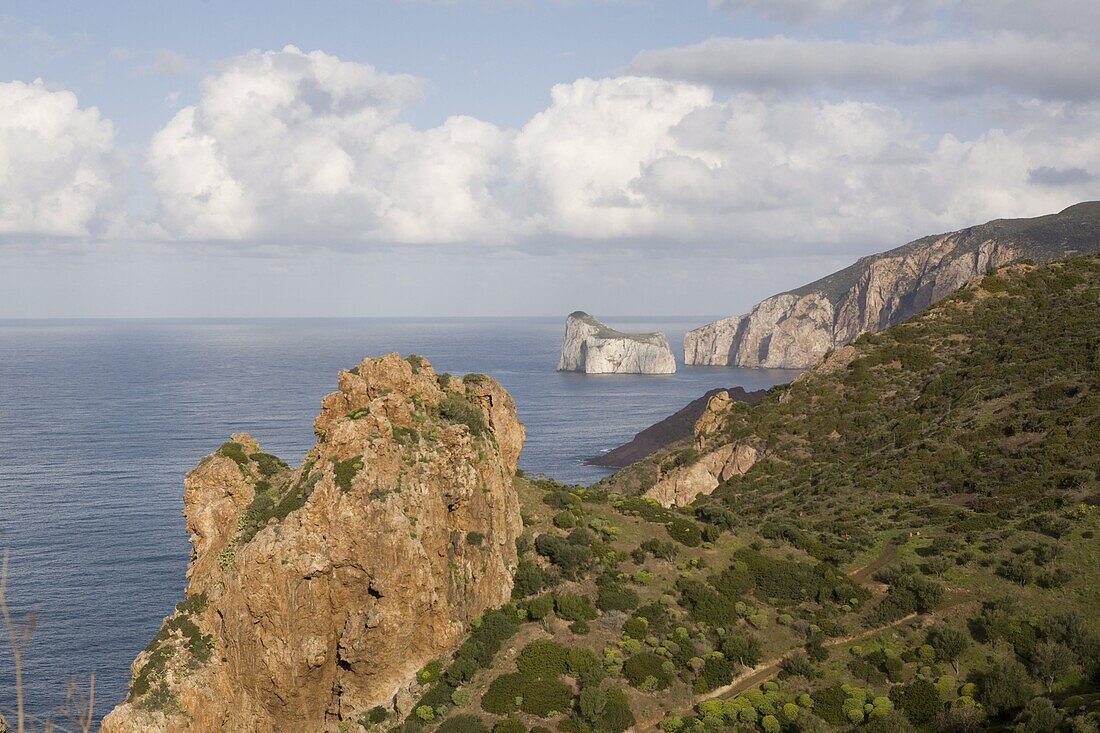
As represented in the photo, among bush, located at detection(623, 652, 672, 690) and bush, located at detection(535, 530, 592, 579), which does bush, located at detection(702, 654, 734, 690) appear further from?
bush, located at detection(535, 530, 592, 579)

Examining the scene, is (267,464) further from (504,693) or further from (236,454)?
(504,693)

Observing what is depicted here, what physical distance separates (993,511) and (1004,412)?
16732 mm

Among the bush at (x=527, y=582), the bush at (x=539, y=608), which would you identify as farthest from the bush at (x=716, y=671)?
the bush at (x=527, y=582)

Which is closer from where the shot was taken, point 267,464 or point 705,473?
point 267,464

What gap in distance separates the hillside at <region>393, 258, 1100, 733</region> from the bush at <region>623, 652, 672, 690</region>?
110 mm

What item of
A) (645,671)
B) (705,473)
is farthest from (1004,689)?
(705,473)

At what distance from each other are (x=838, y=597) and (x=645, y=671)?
1437cm

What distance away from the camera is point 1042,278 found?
100375 millimetres

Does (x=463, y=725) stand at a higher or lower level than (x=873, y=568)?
lower

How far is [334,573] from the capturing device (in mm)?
41906

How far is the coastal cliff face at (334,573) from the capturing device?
133 ft

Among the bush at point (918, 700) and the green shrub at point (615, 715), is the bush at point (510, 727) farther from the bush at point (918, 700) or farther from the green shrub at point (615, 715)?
the bush at point (918, 700)

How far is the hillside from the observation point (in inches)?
1604

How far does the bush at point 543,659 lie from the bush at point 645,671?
3228 mm
